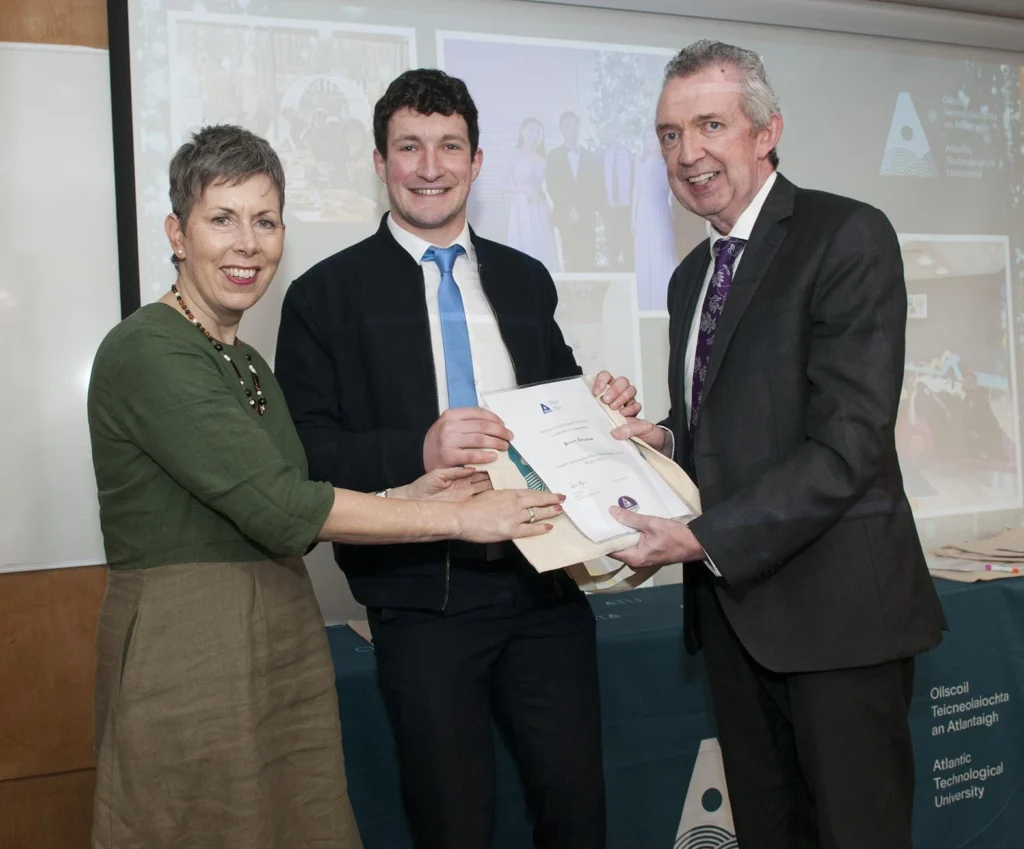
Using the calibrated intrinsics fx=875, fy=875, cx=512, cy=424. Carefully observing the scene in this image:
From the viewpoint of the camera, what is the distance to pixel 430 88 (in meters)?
1.91

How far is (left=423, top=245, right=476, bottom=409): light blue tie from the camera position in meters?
1.87

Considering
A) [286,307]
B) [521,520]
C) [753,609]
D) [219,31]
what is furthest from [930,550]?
[219,31]

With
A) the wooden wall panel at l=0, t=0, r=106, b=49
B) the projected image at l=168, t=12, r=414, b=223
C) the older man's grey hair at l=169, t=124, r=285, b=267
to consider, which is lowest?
the older man's grey hair at l=169, t=124, r=285, b=267

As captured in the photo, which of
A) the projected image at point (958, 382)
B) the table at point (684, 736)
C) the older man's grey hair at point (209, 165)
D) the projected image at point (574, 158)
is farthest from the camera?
the projected image at point (958, 382)

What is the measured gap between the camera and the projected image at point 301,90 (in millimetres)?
2504

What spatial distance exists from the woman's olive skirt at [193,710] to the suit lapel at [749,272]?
917 mm

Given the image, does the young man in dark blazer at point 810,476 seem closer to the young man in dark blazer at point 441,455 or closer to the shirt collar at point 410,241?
the young man in dark blazer at point 441,455

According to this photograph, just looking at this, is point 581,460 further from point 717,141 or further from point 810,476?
point 717,141

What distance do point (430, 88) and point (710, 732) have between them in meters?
1.86

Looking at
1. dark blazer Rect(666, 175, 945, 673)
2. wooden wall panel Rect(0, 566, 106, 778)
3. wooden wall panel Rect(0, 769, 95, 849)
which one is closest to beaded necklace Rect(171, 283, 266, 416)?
dark blazer Rect(666, 175, 945, 673)

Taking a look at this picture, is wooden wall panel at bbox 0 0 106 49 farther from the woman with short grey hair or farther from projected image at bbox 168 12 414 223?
the woman with short grey hair

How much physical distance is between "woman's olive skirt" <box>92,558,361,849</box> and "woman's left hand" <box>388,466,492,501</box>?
335 mm

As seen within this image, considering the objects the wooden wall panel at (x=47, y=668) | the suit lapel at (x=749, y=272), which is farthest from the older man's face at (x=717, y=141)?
the wooden wall panel at (x=47, y=668)

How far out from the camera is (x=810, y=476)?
154cm
